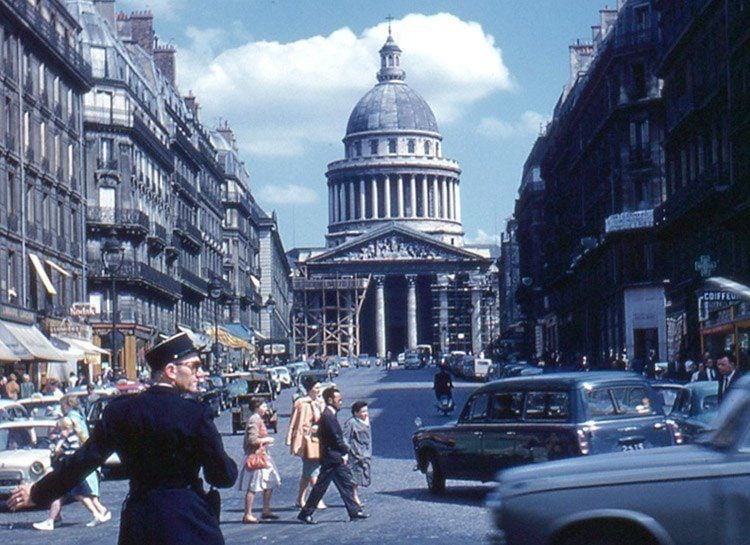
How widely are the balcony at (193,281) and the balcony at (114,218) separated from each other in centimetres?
1463

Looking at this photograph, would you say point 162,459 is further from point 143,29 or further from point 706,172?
point 143,29

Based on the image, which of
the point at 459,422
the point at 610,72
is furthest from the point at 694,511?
the point at 610,72

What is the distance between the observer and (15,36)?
157 ft

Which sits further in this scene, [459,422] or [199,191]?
[199,191]

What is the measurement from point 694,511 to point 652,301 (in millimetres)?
57608

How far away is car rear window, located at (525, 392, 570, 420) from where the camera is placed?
1831cm

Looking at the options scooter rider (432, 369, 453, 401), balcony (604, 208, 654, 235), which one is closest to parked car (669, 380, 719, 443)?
scooter rider (432, 369, 453, 401)

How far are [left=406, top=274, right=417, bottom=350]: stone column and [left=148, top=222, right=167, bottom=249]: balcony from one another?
109530 millimetres

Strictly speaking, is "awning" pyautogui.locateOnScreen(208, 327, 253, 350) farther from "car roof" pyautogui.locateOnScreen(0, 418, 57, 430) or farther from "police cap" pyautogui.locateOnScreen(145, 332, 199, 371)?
"police cap" pyautogui.locateOnScreen(145, 332, 199, 371)

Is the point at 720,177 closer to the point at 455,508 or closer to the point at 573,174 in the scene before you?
the point at 455,508

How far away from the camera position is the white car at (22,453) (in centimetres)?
2069

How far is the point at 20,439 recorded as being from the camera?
21875 mm

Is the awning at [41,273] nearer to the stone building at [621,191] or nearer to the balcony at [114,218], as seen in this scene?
the balcony at [114,218]

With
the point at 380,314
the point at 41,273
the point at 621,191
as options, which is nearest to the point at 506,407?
the point at 41,273
